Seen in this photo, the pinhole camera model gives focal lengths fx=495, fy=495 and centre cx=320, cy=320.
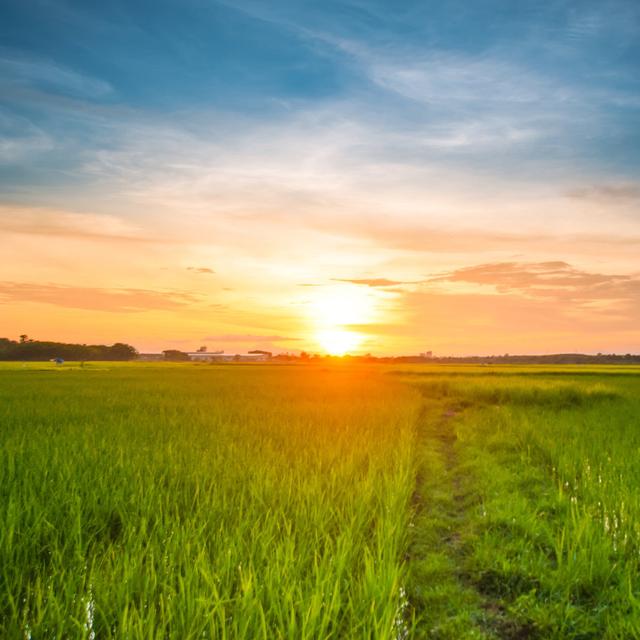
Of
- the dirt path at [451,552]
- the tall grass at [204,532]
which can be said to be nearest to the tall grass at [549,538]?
the dirt path at [451,552]

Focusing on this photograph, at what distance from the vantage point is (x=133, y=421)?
11.8 metres

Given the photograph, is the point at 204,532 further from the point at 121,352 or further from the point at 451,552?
the point at 121,352

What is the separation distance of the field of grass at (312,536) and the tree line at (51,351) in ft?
290

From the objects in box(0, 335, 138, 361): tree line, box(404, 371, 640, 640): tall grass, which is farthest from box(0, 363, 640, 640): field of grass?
box(0, 335, 138, 361): tree line

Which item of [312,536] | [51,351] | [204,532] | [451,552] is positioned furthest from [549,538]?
[51,351]

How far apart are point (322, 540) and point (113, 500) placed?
2.21 metres

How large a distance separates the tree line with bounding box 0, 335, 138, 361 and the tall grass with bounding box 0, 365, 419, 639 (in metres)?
88.2

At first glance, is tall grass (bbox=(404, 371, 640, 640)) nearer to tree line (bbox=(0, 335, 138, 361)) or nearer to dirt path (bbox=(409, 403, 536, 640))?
dirt path (bbox=(409, 403, 536, 640))

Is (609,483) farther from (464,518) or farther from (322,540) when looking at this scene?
(322,540)

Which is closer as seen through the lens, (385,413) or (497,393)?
(385,413)

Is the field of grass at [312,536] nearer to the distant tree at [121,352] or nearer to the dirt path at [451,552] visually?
the dirt path at [451,552]

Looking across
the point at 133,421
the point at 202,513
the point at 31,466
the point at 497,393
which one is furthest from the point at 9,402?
the point at 497,393

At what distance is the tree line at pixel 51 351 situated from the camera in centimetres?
8669

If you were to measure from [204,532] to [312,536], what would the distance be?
1.02 meters
